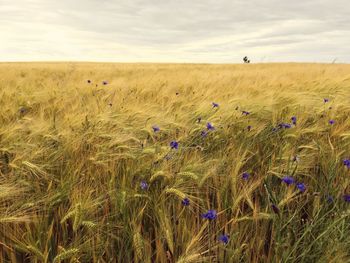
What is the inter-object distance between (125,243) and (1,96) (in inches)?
126

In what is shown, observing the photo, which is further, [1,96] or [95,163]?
[1,96]

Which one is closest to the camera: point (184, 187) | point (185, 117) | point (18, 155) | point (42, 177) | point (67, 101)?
point (184, 187)

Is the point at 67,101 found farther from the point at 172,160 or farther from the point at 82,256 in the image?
the point at 82,256

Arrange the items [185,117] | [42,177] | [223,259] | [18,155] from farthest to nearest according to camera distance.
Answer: [185,117] → [18,155] → [42,177] → [223,259]

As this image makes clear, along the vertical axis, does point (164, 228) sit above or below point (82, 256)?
above

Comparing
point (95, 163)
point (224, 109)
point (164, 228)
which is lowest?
point (164, 228)

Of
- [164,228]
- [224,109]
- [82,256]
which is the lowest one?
[82,256]

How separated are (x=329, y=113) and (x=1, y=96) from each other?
3592mm

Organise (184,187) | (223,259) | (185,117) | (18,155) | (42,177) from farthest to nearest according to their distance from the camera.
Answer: (185,117) → (18,155) → (42,177) → (184,187) → (223,259)

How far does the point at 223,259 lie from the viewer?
1200 mm

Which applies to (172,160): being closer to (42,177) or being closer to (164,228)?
(164,228)

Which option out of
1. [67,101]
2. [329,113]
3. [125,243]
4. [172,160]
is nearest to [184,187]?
[172,160]

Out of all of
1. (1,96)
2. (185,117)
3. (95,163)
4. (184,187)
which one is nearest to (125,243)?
(184,187)

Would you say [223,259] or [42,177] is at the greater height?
[42,177]
